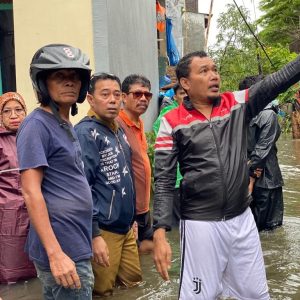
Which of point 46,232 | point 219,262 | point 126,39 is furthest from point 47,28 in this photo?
point 46,232

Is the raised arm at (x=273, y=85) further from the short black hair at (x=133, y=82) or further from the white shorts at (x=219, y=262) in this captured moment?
the short black hair at (x=133, y=82)

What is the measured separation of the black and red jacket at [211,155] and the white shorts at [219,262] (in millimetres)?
86

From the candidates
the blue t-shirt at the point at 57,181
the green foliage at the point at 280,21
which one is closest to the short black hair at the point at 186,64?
the blue t-shirt at the point at 57,181

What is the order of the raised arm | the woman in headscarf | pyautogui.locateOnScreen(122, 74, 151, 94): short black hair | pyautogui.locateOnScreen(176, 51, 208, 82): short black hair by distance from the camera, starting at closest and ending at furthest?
the raised arm
pyautogui.locateOnScreen(176, 51, 208, 82): short black hair
the woman in headscarf
pyautogui.locateOnScreen(122, 74, 151, 94): short black hair

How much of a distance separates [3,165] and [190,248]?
2257mm

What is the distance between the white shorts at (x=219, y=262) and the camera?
3.06m

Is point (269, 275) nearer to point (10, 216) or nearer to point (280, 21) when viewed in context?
point (10, 216)

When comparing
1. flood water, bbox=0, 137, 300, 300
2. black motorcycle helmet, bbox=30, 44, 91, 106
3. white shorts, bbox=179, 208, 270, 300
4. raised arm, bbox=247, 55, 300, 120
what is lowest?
flood water, bbox=0, 137, 300, 300

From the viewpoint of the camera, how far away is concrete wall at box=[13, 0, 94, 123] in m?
6.62

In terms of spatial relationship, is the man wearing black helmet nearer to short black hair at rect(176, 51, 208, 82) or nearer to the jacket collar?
short black hair at rect(176, 51, 208, 82)

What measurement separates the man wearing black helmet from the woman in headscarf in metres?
2.16

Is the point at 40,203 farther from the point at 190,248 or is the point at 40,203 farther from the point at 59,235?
the point at 190,248

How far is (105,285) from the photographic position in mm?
4238

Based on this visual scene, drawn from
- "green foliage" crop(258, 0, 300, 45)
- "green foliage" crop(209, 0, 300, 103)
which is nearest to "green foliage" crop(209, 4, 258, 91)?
"green foliage" crop(209, 0, 300, 103)
